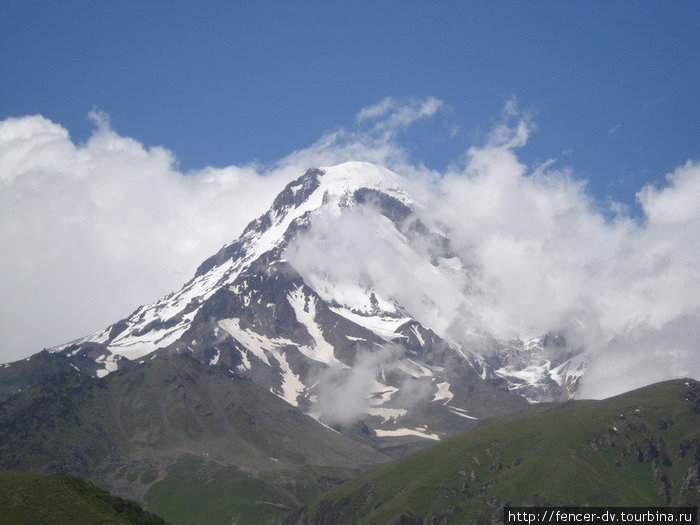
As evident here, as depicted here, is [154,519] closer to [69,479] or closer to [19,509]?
[69,479]

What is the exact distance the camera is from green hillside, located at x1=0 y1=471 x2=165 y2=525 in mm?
161250

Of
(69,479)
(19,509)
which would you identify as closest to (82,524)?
(19,509)

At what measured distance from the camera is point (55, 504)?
166 meters

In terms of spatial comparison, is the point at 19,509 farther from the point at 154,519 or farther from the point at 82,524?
the point at 154,519

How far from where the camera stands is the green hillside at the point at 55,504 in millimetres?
161250

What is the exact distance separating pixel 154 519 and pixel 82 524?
26227 millimetres

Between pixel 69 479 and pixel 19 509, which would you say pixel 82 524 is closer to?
pixel 19 509

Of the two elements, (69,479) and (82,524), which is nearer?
(82,524)

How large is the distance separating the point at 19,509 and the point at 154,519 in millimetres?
30477

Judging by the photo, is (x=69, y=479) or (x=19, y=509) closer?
(x=19, y=509)

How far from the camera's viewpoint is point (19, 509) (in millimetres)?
162500

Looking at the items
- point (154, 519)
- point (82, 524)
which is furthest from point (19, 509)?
point (154, 519)

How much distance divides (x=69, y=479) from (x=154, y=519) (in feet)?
60.4

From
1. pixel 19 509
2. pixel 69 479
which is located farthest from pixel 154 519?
pixel 19 509
